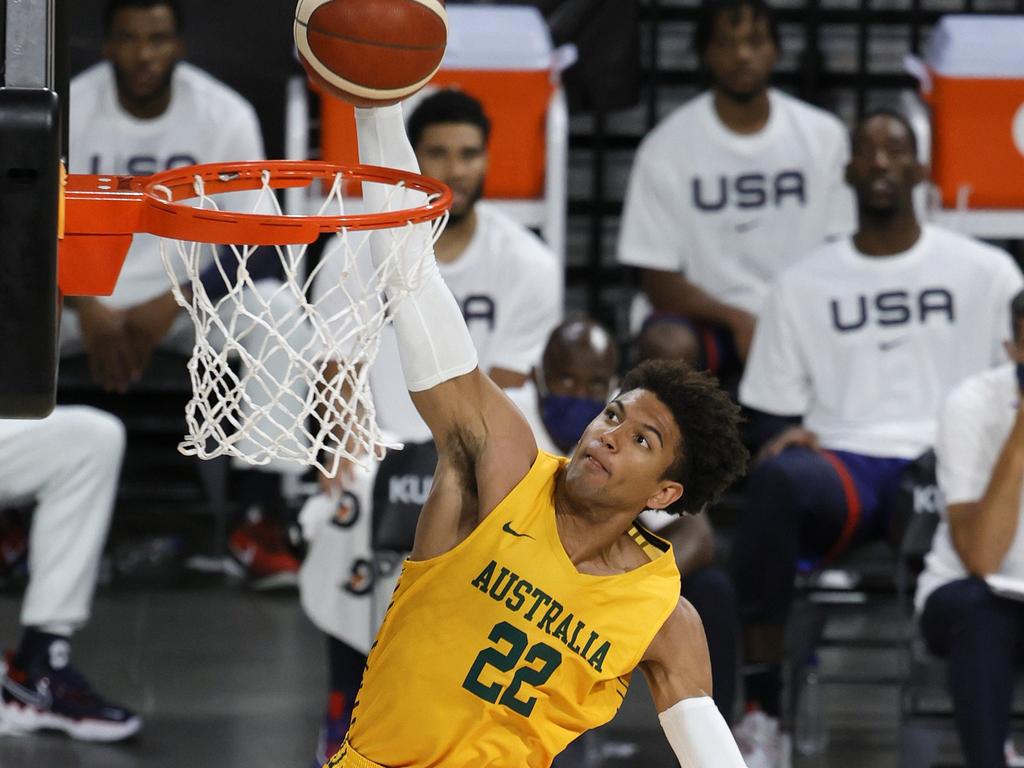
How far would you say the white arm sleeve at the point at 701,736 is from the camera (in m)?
3.15

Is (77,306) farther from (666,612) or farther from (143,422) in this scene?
(666,612)

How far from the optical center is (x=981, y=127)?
20.1ft

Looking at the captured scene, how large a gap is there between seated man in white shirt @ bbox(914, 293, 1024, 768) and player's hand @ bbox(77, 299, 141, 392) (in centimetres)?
244

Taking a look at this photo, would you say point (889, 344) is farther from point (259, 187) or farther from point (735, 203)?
point (259, 187)

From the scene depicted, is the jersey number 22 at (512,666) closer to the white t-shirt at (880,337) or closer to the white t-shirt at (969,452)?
the white t-shirt at (969,452)

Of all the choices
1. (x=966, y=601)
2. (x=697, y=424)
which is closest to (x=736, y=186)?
(x=966, y=601)

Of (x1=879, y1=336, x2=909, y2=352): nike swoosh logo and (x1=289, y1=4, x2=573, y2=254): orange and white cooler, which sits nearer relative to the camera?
(x1=879, y1=336, x2=909, y2=352): nike swoosh logo

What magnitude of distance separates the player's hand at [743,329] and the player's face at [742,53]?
77 cm

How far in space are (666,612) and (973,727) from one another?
146 centimetres

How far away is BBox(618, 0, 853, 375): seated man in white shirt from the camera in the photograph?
6000 mm

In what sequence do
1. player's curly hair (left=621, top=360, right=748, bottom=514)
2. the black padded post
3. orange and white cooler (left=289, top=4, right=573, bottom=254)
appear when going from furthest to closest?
orange and white cooler (left=289, top=4, right=573, bottom=254) < player's curly hair (left=621, top=360, right=748, bottom=514) < the black padded post

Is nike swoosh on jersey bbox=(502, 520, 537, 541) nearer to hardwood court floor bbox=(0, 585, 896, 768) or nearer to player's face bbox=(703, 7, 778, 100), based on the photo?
hardwood court floor bbox=(0, 585, 896, 768)

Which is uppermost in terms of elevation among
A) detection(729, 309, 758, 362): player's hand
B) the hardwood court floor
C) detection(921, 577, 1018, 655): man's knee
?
detection(729, 309, 758, 362): player's hand

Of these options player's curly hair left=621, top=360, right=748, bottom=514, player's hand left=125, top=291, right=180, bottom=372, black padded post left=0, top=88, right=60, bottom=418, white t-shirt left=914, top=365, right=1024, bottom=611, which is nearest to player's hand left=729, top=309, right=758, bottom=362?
white t-shirt left=914, top=365, right=1024, bottom=611
